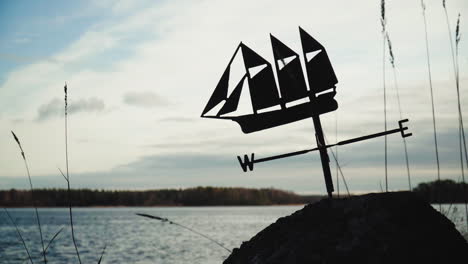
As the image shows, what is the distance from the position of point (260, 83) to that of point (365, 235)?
1.66 meters

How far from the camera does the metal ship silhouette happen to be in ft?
12.3

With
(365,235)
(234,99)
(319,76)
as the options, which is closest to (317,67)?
(319,76)

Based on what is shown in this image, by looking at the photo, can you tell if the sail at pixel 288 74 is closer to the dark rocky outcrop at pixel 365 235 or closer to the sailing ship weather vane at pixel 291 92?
the sailing ship weather vane at pixel 291 92

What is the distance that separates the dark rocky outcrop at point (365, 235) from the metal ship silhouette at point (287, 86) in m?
0.94

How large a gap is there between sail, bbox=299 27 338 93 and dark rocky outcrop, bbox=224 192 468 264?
1.03m

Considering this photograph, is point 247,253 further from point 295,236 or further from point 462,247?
point 462,247

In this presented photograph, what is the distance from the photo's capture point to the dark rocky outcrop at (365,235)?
2.63 meters

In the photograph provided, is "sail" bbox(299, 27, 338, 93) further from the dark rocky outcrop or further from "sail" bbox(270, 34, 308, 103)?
the dark rocky outcrop

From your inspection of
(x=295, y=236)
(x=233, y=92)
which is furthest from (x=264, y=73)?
(x=295, y=236)

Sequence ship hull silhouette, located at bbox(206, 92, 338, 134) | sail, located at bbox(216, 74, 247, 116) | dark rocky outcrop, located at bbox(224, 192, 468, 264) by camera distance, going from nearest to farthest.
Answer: dark rocky outcrop, located at bbox(224, 192, 468, 264)
ship hull silhouette, located at bbox(206, 92, 338, 134)
sail, located at bbox(216, 74, 247, 116)

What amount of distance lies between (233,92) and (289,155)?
0.88 metres

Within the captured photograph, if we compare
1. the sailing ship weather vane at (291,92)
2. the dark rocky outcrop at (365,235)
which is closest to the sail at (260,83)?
the sailing ship weather vane at (291,92)

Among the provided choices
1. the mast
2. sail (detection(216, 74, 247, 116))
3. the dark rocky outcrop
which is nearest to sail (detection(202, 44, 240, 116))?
sail (detection(216, 74, 247, 116))

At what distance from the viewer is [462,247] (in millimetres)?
2816
